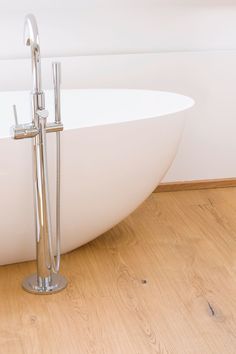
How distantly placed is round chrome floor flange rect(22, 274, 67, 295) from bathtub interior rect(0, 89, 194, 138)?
0.82 metres

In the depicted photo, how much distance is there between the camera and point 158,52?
11.9ft

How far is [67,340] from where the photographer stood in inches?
90.9

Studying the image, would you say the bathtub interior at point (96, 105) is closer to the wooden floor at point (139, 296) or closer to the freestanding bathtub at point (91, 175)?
the freestanding bathtub at point (91, 175)

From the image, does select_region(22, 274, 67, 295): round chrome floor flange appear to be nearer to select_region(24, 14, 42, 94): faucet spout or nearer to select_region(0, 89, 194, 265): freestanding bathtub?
select_region(0, 89, 194, 265): freestanding bathtub

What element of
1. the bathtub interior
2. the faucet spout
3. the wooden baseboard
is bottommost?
the wooden baseboard

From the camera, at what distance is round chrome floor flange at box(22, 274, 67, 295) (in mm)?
2627

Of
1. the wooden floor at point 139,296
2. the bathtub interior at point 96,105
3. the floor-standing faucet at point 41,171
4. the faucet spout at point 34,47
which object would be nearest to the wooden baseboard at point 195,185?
the wooden floor at point 139,296

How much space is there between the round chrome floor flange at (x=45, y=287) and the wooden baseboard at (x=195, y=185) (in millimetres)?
1167

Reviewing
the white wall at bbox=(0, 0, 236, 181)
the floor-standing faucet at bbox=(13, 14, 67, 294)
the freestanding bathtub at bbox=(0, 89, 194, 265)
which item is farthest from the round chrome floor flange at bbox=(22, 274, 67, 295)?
the white wall at bbox=(0, 0, 236, 181)

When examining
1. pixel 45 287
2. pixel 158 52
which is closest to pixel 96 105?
pixel 158 52

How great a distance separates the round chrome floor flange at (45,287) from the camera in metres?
2.63

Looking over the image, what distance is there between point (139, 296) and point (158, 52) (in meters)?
1.49

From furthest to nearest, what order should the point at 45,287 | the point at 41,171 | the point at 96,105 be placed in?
the point at 96,105 < the point at 45,287 < the point at 41,171

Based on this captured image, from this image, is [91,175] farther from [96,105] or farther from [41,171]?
[96,105]
